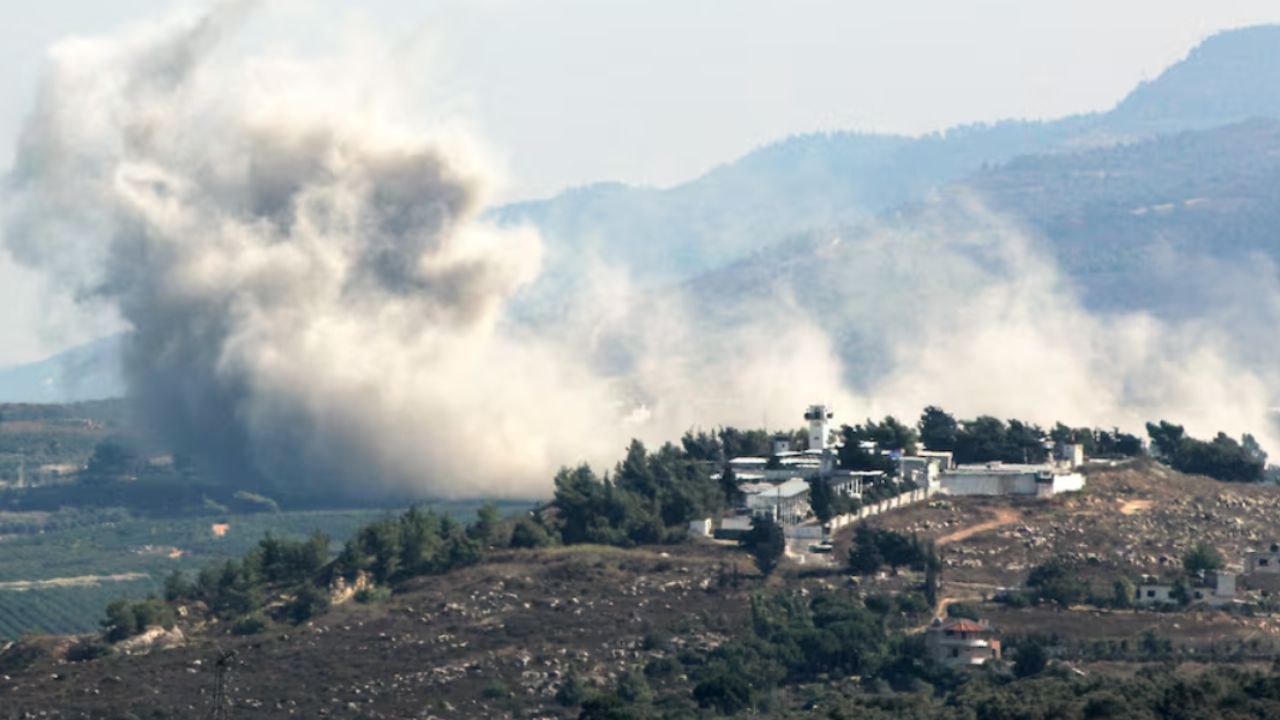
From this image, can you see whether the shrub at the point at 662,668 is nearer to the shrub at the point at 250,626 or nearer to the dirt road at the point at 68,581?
the shrub at the point at 250,626

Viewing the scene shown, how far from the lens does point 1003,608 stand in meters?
90.6

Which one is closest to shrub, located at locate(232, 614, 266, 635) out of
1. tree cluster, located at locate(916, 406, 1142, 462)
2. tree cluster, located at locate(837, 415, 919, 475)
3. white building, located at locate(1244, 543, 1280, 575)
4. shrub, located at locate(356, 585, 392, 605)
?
shrub, located at locate(356, 585, 392, 605)

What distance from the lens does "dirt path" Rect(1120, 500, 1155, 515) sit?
103938mm

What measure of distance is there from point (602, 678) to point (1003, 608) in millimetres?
15371

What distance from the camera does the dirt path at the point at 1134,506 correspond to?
341ft

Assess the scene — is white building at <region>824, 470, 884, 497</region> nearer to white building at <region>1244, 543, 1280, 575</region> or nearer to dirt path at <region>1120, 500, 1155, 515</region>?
dirt path at <region>1120, 500, 1155, 515</region>

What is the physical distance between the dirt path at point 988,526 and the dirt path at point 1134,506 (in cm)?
436

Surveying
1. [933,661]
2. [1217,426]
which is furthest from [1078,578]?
[1217,426]

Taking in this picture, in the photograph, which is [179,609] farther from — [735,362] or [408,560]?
[735,362]

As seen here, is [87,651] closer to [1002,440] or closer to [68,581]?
[68,581]

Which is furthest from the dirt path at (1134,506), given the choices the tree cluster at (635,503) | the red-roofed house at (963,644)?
the red-roofed house at (963,644)

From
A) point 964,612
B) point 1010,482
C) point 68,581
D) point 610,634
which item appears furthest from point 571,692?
point 68,581

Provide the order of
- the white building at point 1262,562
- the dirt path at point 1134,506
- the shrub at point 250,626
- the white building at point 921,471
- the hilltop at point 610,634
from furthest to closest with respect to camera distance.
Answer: the white building at point 921,471, the dirt path at point 1134,506, the white building at point 1262,562, the shrub at point 250,626, the hilltop at point 610,634

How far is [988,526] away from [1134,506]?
7.23 m
